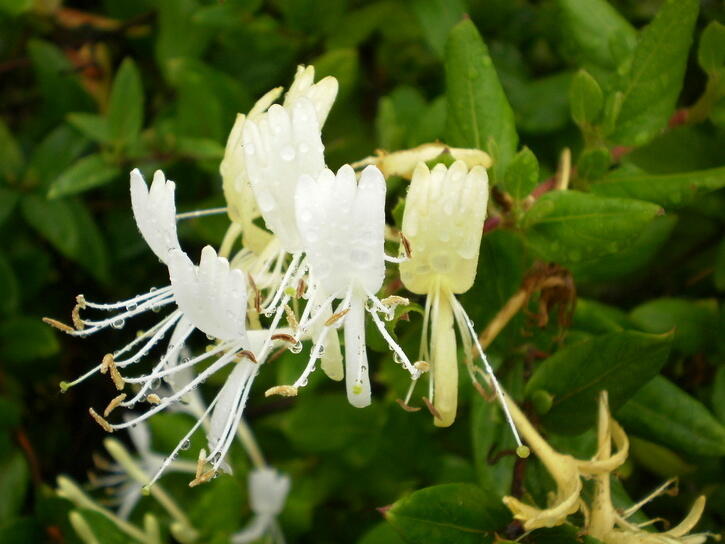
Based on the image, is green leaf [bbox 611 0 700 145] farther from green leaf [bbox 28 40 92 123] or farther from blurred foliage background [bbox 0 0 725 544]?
green leaf [bbox 28 40 92 123]

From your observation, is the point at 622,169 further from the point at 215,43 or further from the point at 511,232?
the point at 215,43

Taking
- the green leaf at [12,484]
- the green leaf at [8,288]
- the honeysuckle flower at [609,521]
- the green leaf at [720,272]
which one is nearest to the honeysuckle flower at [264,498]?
the green leaf at [12,484]

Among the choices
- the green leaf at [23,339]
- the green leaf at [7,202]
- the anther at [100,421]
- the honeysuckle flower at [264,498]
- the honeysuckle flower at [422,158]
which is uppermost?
the honeysuckle flower at [422,158]

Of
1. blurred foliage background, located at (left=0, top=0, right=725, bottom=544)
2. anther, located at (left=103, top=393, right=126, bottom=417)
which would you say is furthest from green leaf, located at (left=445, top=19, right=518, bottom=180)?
anther, located at (left=103, top=393, right=126, bottom=417)

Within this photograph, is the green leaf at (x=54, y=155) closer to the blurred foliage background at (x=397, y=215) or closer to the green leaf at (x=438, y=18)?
the blurred foliage background at (x=397, y=215)

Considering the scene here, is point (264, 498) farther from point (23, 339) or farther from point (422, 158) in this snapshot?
point (422, 158)

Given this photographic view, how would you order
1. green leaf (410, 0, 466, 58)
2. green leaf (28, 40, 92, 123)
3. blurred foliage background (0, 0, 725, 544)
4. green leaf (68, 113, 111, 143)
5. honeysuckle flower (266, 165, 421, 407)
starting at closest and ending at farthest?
1. honeysuckle flower (266, 165, 421, 407)
2. blurred foliage background (0, 0, 725, 544)
3. green leaf (410, 0, 466, 58)
4. green leaf (68, 113, 111, 143)
5. green leaf (28, 40, 92, 123)

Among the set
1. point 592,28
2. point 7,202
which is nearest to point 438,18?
point 592,28
